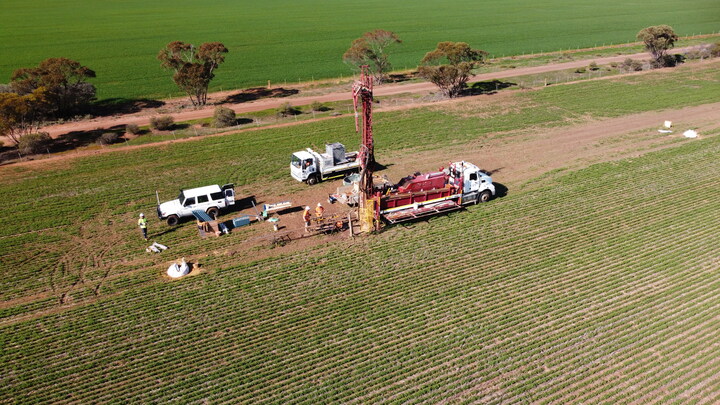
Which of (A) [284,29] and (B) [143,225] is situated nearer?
(B) [143,225]

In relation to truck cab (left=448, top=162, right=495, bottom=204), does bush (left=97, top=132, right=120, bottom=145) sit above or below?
above

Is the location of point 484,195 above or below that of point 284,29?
below

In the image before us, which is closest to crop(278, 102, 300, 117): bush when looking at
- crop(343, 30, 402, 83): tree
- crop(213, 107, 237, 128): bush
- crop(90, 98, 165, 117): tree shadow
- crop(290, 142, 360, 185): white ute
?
crop(213, 107, 237, 128): bush

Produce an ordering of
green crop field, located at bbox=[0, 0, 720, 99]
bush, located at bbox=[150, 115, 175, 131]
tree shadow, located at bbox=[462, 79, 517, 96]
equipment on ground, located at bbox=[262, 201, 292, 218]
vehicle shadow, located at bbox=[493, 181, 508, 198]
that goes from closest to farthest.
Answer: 1. equipment on ground, located at bbox=[262, 201, 292, 218]
2. vehicle shadow, located at bbox=[493, 181, 508, 198]
3. bush, located at bbox=[150, 115, 175, 131]
4. tree shadow, located at bbox=[462, 79, 517, 96]
5. green crop field, located at bbox=[0, 0, 720, 99]

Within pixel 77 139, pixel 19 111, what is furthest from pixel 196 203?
pixel 77 139

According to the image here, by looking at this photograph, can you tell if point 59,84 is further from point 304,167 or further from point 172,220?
point 304,167

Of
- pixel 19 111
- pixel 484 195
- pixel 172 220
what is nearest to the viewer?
pixel 172 220

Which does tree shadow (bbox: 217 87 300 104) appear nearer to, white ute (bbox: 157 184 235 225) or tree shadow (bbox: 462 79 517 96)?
tree shadow (bbox: 462 79 517 96)

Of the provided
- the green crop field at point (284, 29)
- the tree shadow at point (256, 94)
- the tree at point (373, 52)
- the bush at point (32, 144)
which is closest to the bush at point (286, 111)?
the tree shadow at point (256, 94)
